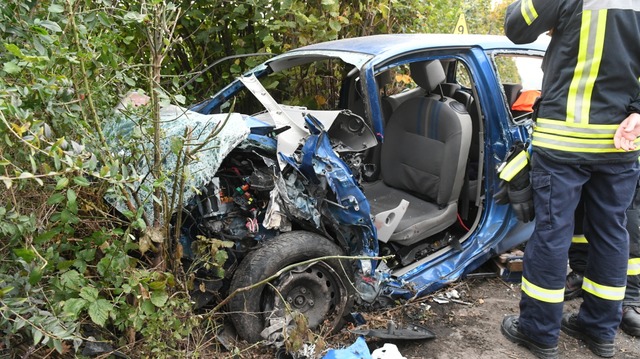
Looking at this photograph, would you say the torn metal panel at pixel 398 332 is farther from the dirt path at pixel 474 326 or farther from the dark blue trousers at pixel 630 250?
the dark blue trousers at pixel 630 250

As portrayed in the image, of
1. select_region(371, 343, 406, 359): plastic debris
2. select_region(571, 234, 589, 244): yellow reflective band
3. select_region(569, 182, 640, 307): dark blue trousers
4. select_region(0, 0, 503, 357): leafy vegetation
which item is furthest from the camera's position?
select_region(571, 234, 589, 244): yellow reflective band

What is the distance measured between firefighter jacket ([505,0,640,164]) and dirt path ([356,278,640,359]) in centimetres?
107

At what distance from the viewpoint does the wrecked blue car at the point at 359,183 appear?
2.65 m

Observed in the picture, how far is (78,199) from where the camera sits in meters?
2.11

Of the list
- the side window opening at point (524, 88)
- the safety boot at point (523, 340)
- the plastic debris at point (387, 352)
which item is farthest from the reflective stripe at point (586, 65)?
the plastic debris at point (387, 352)

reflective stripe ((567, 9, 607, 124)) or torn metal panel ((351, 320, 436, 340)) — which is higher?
reflective stripe ((567, 9, 607, 124))

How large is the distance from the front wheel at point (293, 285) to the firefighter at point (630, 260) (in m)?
1.42

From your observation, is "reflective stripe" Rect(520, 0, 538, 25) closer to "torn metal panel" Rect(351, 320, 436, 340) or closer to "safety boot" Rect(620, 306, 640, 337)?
"torn metal panel" Rect(351, 320, 436, 340)

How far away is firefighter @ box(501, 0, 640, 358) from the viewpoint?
2465 millimetres

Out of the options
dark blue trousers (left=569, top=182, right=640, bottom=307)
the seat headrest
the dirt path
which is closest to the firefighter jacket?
dark blue trousers (left=569, top=182, right=640, bottom=307)

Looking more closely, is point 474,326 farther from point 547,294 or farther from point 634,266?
point 634,266

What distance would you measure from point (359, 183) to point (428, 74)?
1185mm

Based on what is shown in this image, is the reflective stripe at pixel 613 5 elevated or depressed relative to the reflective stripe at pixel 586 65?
elevated

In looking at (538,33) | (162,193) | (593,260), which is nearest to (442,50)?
(538,33)
